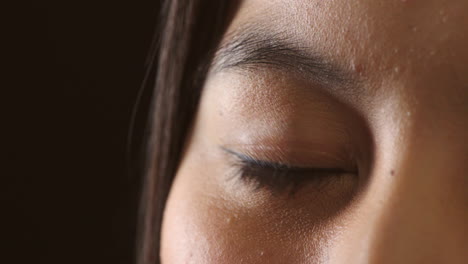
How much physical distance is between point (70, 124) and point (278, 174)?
561 millimetres

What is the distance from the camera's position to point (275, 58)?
493mm

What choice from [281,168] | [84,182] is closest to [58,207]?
[84,182]

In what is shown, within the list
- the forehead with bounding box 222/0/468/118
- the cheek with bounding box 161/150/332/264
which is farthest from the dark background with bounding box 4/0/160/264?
the forehead with bounding box 222/0/468/118

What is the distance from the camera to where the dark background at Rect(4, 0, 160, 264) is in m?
0.94

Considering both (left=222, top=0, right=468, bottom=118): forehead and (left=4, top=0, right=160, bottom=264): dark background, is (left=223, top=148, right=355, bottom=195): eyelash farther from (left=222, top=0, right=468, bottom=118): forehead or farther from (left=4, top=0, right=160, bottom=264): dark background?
(left=4, top=0, right=160, bottom=264): dark background

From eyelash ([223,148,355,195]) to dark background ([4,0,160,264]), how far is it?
461mm

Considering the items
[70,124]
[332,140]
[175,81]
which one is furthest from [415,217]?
[70,124]

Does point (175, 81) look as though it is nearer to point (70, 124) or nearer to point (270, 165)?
point (270, 165)

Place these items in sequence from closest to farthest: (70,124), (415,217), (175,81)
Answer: (415,217), (175,81), (70,124)

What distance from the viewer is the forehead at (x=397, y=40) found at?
1.37 ft

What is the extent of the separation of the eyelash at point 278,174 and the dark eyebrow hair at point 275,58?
7 centimetres

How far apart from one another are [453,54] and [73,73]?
677 mm

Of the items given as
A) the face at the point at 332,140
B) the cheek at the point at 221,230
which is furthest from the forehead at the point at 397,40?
the cheek at the point at 221,230

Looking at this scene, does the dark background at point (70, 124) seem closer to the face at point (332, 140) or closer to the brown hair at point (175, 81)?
the brown hair at point (175, 81)
